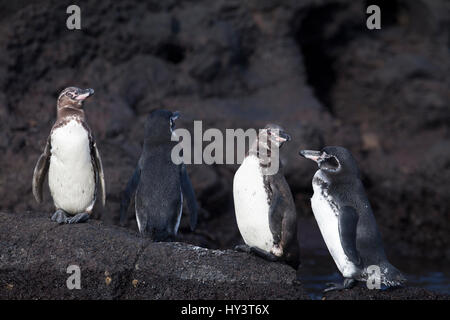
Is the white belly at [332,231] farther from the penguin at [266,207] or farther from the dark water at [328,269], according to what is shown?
the dark water at [328,269]

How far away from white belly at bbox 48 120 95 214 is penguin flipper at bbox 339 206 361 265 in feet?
7.25

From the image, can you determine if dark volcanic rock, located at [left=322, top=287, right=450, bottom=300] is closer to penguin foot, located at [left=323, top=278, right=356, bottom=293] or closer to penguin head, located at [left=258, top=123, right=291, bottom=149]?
penguin foot, located at [left=323, top=278, right=356, bottom=293]

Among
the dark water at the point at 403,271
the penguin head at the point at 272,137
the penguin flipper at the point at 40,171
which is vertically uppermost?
the penguin head at the point at 272,137

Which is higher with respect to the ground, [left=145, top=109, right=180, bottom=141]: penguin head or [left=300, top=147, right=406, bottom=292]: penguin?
[left=145, top=109, right=180, bottom=141]: penguin head

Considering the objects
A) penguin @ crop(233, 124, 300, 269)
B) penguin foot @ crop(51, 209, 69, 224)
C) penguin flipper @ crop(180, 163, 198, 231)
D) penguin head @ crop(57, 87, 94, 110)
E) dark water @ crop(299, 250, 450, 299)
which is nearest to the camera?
penguin @ crop(233, 124, 300, 269)

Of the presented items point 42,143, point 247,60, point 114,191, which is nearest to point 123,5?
point 247,60

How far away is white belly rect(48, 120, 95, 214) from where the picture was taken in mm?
5445

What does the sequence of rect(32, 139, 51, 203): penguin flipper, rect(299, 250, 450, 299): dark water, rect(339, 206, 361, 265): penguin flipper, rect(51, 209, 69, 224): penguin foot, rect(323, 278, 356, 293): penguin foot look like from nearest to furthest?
rect(323, 278, 356, 293): penguin foot
rect(339, 206, 361, 265): penguin flipper
rect(51, 209, 69, 224): penguin foot
rect(32, 139, 51, 203): penguin flipper
rect(299, 250, 450, 299): dark water

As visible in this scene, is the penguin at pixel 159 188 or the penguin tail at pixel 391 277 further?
the penguin at pixel 159 188

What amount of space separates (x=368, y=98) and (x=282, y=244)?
8.07 metres

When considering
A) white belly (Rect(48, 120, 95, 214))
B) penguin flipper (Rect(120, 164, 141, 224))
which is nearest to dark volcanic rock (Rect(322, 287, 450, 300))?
penguin flipper (Rect(120, 164, 141, 224))

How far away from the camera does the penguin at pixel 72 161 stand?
545 cm

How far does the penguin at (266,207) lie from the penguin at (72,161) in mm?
1325

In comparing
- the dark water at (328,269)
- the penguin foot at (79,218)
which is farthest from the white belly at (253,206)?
the dark water at (328,269)
